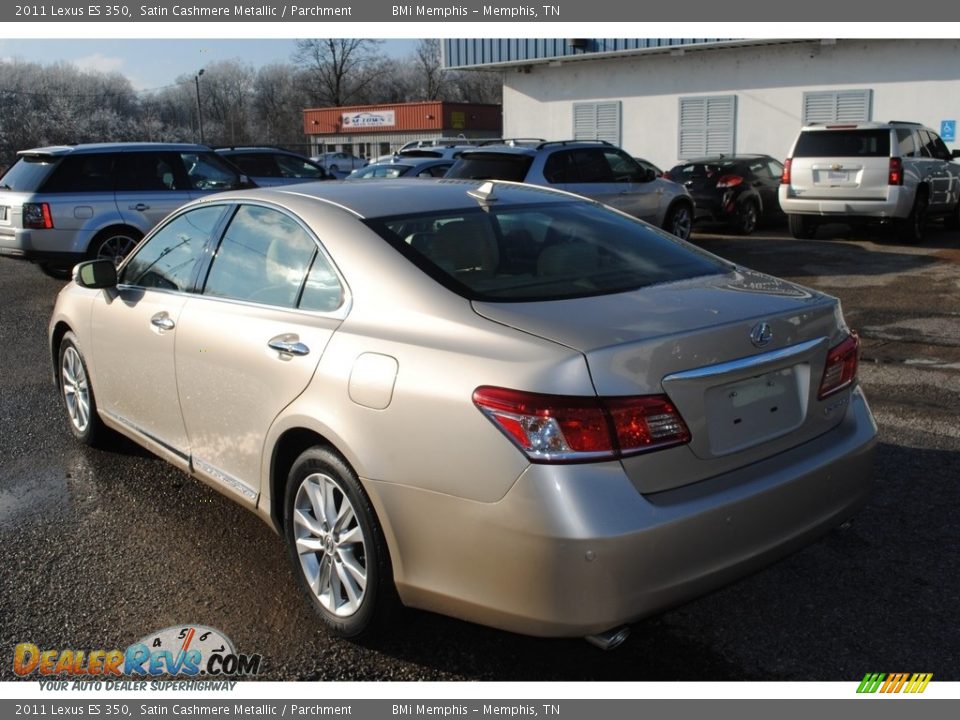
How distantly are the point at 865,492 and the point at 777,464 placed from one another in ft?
1.93

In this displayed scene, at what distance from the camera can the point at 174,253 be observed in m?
4.59

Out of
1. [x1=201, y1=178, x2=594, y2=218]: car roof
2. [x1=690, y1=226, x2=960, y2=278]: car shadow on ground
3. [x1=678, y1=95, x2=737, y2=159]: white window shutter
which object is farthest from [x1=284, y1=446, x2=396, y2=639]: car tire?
[x1=678, y1=95, x2=737, y2=159]: white window shutter

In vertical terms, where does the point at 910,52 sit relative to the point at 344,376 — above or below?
above

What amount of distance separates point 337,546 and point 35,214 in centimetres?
903

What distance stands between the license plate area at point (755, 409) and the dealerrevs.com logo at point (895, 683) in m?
0.85

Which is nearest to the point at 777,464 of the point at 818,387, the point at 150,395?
the point at 818,387

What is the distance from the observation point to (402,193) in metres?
3.99

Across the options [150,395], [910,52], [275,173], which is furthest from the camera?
[910,52]

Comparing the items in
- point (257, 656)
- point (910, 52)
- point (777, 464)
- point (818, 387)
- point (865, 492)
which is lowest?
point (257, 656)

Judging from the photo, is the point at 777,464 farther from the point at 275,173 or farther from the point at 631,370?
the point at 275,173

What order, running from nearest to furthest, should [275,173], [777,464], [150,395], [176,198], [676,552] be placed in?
[676,552], [777,464], [150,395], [176,198], [275,173]

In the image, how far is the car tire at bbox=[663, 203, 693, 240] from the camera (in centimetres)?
1381

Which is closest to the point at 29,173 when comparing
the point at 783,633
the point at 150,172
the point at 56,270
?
the point at 56,270

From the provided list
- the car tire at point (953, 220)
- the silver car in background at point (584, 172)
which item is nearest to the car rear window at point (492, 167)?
the silver car in background at point (584, 172)
